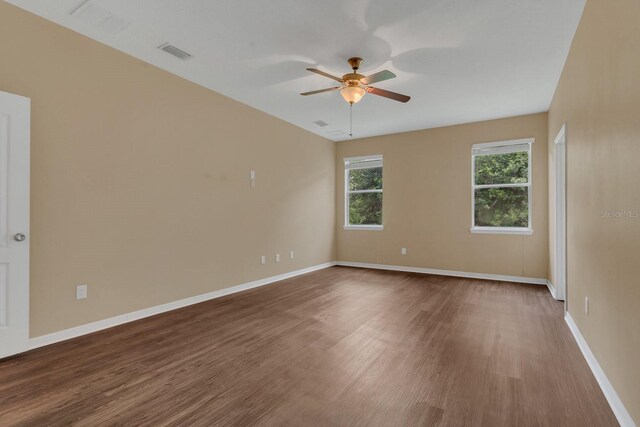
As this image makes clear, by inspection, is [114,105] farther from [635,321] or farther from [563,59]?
[563,59]

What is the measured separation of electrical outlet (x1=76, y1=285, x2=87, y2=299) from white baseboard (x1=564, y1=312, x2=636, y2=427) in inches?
161

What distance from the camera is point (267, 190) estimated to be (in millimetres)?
5289

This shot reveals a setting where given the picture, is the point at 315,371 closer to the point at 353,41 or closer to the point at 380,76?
the point at 380,76

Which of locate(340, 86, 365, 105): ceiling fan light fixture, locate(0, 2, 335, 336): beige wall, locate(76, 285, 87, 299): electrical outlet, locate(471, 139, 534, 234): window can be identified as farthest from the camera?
locate(471, 139, 534, 234): window

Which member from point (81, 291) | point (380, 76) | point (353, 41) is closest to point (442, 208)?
point (380, 76)

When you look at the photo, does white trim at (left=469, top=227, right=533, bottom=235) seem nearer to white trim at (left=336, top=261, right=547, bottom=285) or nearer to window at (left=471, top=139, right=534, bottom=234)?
window at (left=471, top=139, right=534, bottom=234)

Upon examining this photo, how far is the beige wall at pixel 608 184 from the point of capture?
160cm

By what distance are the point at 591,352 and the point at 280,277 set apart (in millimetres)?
4184

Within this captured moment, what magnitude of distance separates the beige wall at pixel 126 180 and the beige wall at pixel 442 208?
2542 mm

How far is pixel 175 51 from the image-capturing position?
3.26 meters

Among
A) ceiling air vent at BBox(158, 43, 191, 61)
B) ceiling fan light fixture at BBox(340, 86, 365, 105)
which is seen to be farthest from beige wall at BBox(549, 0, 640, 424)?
ceiling air vent at BBox(158, 43, 191, 61)

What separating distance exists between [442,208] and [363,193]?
176 cm

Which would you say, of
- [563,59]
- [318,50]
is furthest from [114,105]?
[563,59]

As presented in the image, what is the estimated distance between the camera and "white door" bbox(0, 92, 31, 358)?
8.00 ft
